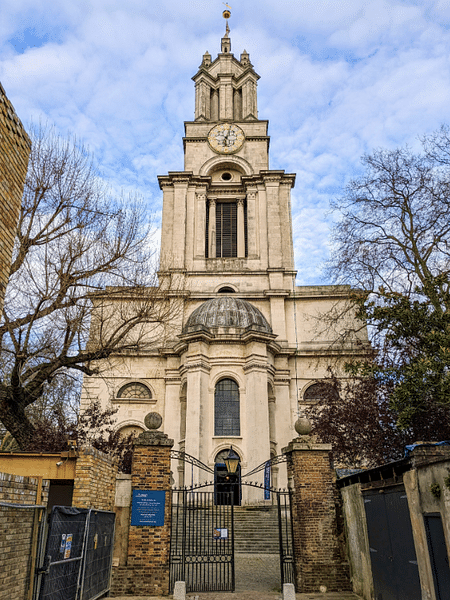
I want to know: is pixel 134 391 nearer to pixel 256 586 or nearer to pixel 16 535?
pixel 256 586

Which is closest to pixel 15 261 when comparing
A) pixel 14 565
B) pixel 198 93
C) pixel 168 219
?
pixel 14 565

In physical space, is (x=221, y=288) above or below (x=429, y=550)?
above

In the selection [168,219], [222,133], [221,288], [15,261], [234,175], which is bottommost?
[15,261]

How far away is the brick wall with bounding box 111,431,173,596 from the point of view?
11.2 meters

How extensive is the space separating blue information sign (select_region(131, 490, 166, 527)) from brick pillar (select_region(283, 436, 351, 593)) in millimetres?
3198

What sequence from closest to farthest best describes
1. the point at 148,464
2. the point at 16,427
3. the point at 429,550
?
the point at 429,550, the point at 148,464, the point at 16,427

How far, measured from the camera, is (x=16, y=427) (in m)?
13.6

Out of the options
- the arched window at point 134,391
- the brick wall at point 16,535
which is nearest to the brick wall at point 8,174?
the brick wall at point 16,535

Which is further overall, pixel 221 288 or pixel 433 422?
pixel 221 288

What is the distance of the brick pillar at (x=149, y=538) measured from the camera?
441 inches

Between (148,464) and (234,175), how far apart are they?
30897 mm

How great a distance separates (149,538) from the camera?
1153 centimetres

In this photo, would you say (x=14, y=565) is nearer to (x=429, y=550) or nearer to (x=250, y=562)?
(x=429, y=550)

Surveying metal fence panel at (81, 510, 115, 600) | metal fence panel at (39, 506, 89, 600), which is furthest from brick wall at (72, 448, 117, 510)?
Result: metal fence panel at (39, 506, 89, 600)
